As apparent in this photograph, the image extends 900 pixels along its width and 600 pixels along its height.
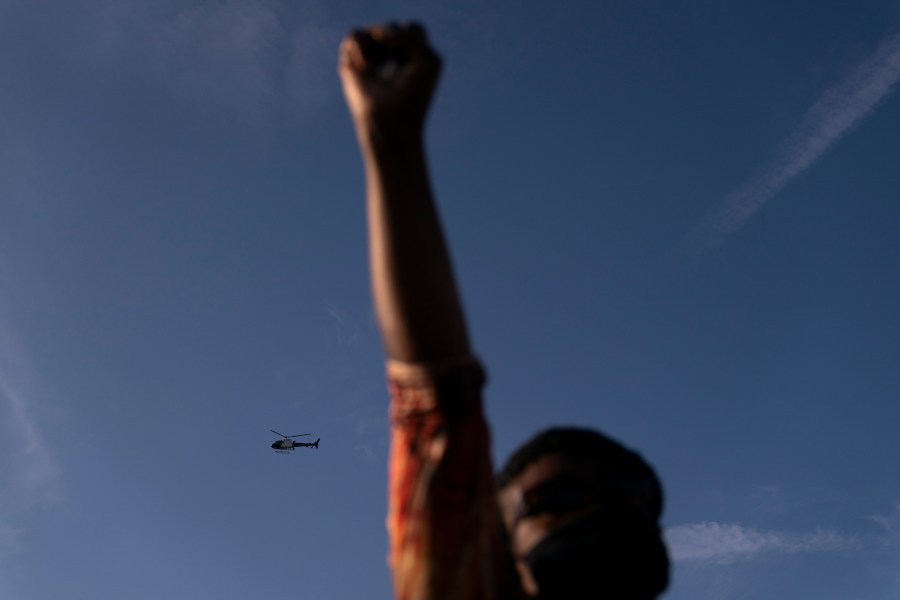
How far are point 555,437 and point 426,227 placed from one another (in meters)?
1.71

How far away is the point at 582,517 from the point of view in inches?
146

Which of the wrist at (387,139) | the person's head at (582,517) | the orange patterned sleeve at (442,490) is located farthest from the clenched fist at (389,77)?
the person's head at (582,517)

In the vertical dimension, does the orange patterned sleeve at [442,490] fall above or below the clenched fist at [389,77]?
below

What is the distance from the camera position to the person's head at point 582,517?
3.56m

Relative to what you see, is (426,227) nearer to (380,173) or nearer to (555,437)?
(380,173)

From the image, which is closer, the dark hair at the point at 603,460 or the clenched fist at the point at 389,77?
the clenched fist at the point at 389,77

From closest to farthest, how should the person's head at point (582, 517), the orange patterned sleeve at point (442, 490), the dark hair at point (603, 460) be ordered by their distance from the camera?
1. the orange patterned sleeve at point (442, 490)
2. the person's head at point (582, 517)
3. the dark hair at point (603, 460)

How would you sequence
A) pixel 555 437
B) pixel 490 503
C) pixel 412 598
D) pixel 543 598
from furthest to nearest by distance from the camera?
1. pixel 555 437
2. pixel 543 598
3. pixel 490 503
4. pixel 412 598

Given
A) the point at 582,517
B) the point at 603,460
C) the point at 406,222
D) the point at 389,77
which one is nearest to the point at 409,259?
the point at 406,222

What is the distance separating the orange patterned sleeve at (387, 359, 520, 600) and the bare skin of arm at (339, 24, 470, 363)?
147 mm

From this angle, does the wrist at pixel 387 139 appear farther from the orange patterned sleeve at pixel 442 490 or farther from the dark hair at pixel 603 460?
the dark hair at pixel 603 460

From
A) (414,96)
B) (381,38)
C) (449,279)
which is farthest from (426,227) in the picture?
(381,38)

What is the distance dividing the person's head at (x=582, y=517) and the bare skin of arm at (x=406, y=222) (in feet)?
Result: 3.67

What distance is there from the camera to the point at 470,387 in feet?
10.6
